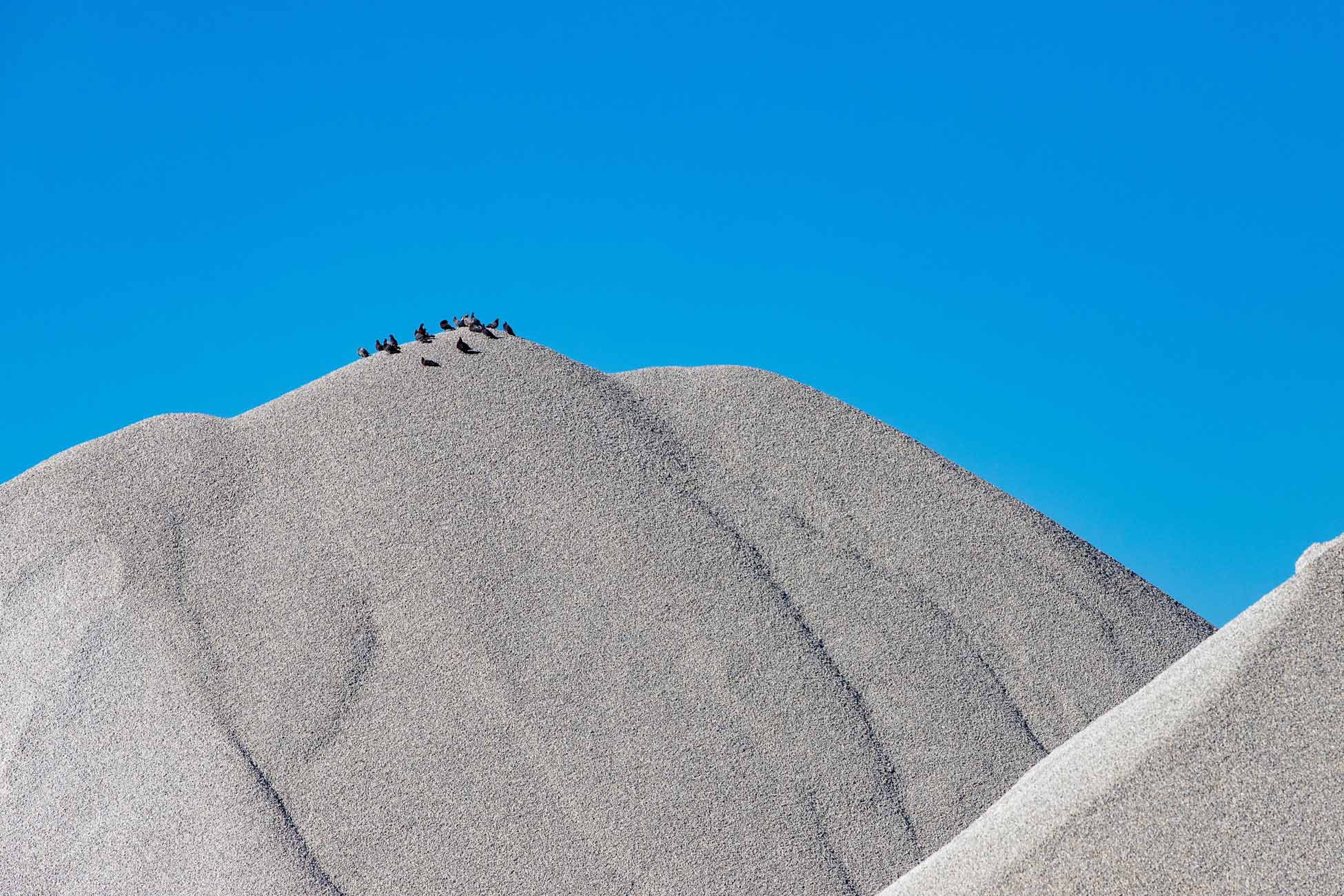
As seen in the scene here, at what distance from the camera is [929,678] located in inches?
455

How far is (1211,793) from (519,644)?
657 cm

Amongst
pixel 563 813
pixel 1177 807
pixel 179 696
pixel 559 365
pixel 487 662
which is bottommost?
pixel 1177 807

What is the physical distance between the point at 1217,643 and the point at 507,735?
19.3ft

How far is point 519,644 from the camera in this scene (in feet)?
36.1

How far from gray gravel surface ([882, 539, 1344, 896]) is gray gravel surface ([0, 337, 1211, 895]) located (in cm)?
368

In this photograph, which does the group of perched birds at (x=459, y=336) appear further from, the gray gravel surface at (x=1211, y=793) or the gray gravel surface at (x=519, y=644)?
the gray gravel surface at (x=1211, y=793)

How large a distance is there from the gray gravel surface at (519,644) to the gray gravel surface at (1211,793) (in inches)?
145

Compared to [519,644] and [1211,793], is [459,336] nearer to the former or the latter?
[519,644]

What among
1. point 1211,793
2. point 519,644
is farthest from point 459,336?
point 1211,793

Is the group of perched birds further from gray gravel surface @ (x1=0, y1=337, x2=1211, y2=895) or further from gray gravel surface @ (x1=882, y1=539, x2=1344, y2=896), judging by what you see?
gray gravel surface @ (x1=882, y1=539, x2=1344, y2=896)

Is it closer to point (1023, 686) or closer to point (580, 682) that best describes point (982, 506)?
point (1023, 686)

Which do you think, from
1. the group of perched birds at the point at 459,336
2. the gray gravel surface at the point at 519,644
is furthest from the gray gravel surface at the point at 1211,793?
the group of perched birds at the point at 459,336

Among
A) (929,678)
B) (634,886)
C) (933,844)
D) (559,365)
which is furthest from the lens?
(559,365)

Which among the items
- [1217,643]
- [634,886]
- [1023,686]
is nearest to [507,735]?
[634,886]
